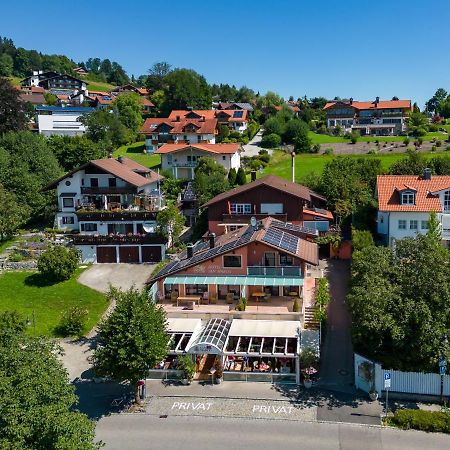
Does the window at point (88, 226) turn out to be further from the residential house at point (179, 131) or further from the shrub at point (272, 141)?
the shrub at point (272, 141)

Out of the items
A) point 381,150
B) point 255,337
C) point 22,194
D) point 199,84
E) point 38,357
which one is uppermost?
point 199,84

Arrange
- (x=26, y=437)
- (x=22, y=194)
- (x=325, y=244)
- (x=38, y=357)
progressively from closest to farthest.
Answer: (x=26, y=437), (x=38, y=357), (x=325, y=244), (x=22, y=194)

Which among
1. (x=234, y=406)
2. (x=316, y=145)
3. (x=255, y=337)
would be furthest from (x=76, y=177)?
(x=316, y=145)

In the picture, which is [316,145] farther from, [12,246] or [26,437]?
Answer: [26,437]

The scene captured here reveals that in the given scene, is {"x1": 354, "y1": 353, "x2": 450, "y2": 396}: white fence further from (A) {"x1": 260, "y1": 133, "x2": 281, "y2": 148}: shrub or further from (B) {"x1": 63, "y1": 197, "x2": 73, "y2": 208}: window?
(A) {"x1": 260, "y1": 133, "x2": 281, "y2": 148}: shrub

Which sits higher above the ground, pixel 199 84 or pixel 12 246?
pixel 199 84

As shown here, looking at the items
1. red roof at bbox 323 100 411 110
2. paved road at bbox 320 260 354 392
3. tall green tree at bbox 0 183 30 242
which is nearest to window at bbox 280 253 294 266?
paved road at bbox 320 260 354 392
